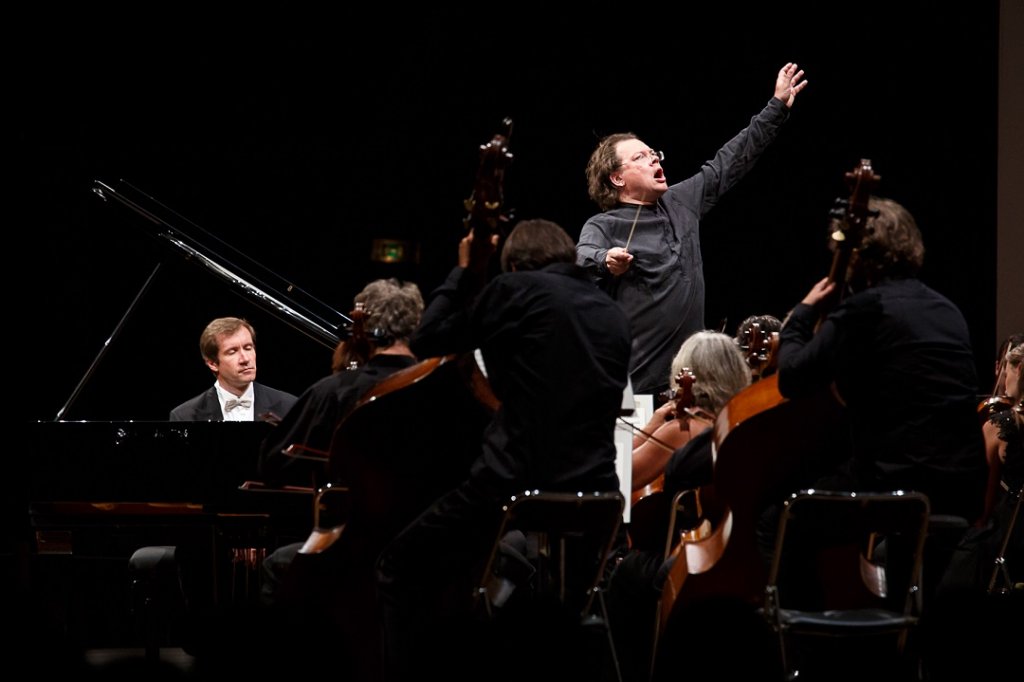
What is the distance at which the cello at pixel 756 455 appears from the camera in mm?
3820

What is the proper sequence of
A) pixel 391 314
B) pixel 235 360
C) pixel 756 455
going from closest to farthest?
pixel 756 455 → pixel 391 314 → pixel 235 360

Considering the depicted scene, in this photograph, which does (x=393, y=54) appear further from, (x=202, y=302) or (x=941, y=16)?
(x=941, y=16)

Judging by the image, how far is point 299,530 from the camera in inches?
212

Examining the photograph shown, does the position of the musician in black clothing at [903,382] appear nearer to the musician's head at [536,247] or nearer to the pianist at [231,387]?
the musician's head at [536,247]

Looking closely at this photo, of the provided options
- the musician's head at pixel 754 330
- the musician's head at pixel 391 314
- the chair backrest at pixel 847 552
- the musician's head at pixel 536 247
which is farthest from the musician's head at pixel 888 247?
the musician's head at pixel 391 314

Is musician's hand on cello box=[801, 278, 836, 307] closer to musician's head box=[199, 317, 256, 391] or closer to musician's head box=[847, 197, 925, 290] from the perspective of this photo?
musician's head box=[847, 197, 925, 290]

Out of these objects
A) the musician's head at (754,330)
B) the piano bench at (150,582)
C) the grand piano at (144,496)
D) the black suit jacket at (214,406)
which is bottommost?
the piano bench at (150,582)

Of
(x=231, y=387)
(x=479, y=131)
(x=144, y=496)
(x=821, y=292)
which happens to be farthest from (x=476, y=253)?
(x=479, y=131)

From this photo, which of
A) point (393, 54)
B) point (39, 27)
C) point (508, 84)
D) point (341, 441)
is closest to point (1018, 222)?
point (508, 84)

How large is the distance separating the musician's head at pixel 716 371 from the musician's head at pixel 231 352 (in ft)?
8.61

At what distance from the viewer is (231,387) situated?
21.2ft

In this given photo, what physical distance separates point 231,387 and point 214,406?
0.12m

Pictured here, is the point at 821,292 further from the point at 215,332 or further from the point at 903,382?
the point at 215,332

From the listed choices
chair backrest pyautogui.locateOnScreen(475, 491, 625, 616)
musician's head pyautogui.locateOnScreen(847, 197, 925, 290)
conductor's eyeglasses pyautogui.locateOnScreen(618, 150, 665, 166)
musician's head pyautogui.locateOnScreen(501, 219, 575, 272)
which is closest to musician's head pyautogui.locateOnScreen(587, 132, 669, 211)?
conductor's eyeglasses pyautogui.locateOnScreen(618, 150, 665, 166)
